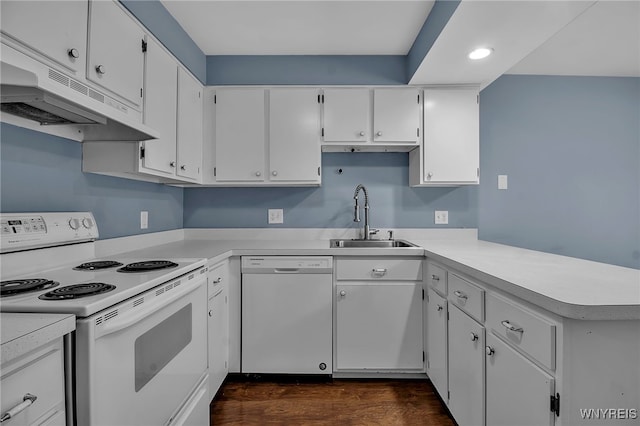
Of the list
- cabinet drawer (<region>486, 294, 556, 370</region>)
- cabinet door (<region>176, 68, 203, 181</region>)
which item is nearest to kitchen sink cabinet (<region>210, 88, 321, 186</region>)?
cabinet door (<region>176, 68, 203, 181</region>)

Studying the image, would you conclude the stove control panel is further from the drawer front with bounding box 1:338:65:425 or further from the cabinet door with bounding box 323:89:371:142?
the cabinet door with bounding box 323:89:371:142

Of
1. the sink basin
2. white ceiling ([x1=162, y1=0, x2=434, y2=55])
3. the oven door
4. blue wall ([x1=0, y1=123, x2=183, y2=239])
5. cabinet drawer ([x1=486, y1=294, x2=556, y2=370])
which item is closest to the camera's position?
the oven door

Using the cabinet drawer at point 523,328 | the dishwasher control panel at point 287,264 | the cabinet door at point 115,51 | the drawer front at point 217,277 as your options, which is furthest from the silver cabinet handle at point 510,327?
the cabinet door at point 115,51

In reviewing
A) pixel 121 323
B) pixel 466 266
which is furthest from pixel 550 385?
pixel 121 323

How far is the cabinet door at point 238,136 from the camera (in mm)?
2467

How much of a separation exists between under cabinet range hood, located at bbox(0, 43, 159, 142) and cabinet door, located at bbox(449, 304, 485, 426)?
1.65 meters

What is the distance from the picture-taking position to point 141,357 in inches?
41.0

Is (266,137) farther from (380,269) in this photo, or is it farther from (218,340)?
(218,340)

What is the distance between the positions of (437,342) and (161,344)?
1.48 m

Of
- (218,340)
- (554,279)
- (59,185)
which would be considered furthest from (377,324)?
(59,185)

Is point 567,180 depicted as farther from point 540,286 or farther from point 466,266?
point 540,286

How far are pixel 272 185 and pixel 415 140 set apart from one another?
1146 millimetres

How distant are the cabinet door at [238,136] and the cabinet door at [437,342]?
4.88ft

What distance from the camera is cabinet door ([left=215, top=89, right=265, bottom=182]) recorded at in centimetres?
247
